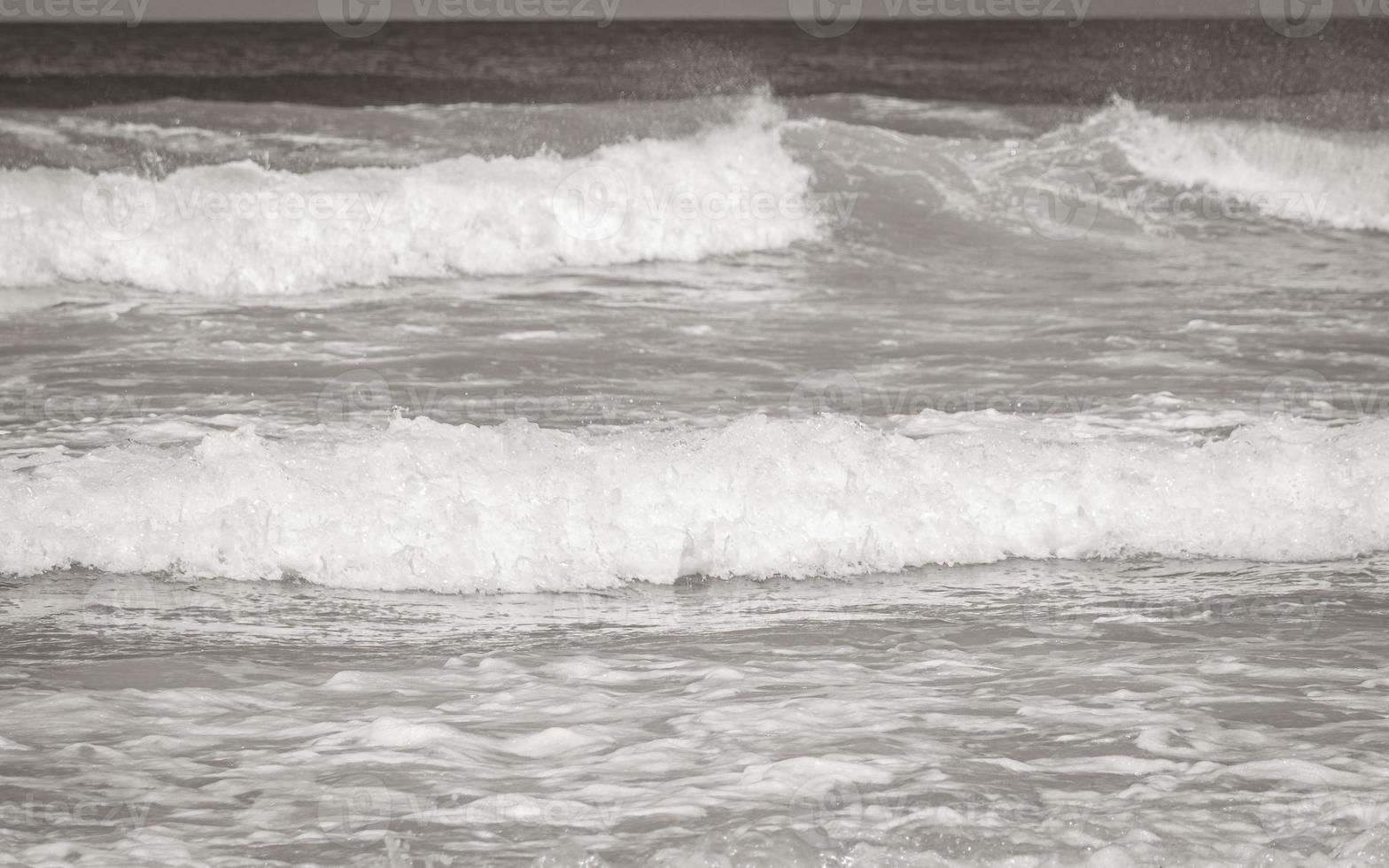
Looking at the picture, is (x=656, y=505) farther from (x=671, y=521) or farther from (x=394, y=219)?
(x=394, y=219)

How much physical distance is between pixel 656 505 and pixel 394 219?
633 cm

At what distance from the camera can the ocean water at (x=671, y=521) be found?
10.3 ft

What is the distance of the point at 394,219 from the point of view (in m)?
11.0

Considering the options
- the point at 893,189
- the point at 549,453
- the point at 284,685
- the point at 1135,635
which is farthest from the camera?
the point at 893,189

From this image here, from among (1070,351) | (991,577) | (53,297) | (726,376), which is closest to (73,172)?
(53,297)

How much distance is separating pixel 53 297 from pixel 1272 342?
26.5 ft

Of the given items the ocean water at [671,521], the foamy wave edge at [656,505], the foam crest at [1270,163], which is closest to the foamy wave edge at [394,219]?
the ocean water at [671,521]

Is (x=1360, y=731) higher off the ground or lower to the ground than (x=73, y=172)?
lower

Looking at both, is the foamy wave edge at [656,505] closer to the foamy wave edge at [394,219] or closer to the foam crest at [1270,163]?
the foamy wave edge at [394,219]

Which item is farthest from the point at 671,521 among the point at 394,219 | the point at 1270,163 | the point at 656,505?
the point at 1270,163

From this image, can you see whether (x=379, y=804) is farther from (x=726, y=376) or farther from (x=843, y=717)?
(x=726, y=376)

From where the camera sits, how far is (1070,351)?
319 inches

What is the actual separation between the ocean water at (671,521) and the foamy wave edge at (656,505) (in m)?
0.02

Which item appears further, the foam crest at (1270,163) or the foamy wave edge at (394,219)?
the foam crest at (1270,163)
